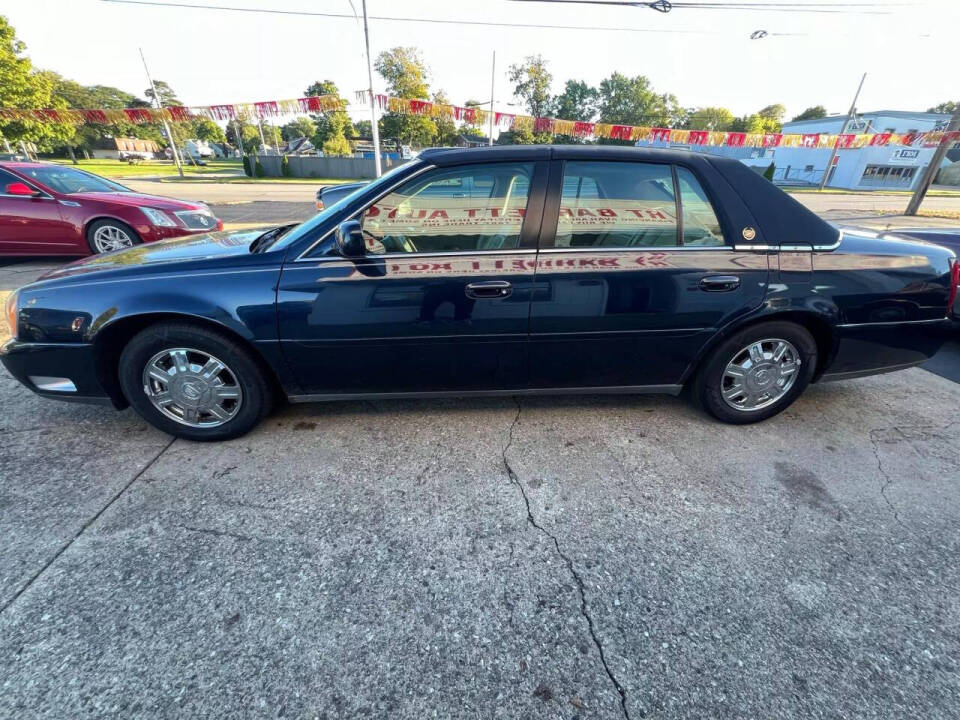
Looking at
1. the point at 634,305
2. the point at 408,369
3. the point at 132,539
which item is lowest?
the point at 132,539

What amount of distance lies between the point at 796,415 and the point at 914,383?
146 centimetres

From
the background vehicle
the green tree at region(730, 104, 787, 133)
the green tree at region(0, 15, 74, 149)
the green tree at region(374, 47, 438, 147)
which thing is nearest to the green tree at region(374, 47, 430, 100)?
the green tree at region(374, 47, 438, 147)

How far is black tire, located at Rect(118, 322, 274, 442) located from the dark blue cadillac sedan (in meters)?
0.01

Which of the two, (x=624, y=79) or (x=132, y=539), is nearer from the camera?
(x=132, y=539)

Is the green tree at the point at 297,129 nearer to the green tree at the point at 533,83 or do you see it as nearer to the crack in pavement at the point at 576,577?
the green tree at the point at 533,83

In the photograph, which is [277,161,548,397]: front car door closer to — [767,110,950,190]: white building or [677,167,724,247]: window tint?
[677,167,724,247]: window tint

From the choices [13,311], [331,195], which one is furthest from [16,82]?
[13,311]

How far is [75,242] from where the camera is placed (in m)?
6.07

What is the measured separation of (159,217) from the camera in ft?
19.9

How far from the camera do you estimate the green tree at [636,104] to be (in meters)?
71.2

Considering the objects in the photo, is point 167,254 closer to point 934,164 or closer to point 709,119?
point 934,164

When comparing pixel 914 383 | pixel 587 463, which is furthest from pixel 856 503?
pixel 914 383

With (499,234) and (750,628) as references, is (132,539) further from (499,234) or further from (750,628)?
(750,628)

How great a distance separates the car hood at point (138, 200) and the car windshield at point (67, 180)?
265 millimetres
